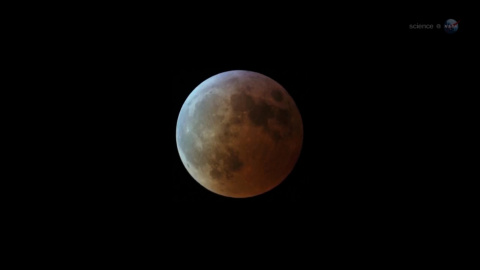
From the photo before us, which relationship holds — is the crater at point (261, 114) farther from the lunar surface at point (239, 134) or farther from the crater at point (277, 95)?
the crater at point (277, 95)

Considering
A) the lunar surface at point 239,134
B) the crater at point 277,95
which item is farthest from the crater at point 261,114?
the crater at point 277,95

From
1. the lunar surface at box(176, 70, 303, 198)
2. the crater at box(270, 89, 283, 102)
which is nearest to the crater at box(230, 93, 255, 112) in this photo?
the lunar surface at box(176, 70, 303, 198)

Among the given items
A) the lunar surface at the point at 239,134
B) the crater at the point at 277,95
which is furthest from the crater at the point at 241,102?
the crater at the point at 277,95

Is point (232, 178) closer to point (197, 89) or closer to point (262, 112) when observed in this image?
point (262, 112)

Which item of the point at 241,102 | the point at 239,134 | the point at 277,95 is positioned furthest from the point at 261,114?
the point at 277,95

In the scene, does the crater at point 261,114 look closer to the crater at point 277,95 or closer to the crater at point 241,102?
the crater at point 241,102

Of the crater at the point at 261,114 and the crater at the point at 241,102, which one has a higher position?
the crater at the point at 241,102

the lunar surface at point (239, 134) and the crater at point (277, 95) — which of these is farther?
the crater at point (277, 95)

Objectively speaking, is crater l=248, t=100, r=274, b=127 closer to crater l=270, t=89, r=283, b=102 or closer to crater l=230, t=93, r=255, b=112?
crater l=230, t=93, r=255, b=112

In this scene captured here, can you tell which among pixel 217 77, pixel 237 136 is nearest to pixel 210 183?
pixel 237 136
